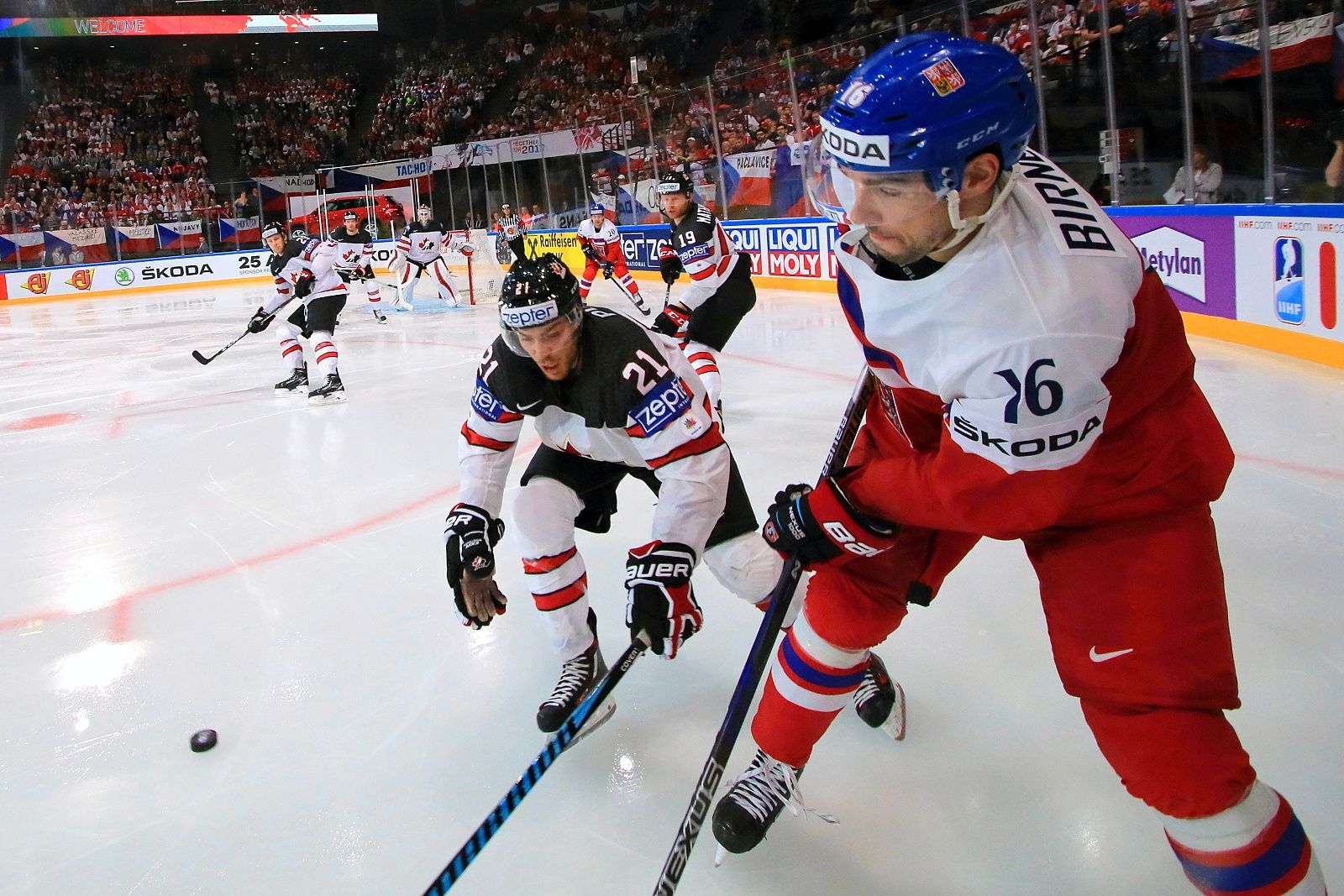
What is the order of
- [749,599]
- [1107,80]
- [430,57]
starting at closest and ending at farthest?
[749,599]
[1107,80]
[430,57]

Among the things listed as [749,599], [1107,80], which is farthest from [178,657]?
[1107,80]

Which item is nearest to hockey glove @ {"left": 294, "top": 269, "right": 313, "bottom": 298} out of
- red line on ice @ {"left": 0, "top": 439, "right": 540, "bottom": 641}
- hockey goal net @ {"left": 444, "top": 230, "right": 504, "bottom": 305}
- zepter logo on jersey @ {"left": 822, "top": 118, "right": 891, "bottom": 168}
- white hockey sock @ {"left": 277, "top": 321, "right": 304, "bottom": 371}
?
white hockey sock @ {"left": 277, "top": 321, "right": 304, "bottom": 371}

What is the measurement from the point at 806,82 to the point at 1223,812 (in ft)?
34.8

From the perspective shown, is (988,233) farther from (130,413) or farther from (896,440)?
(130,413)

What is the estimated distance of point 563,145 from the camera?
16.4 m

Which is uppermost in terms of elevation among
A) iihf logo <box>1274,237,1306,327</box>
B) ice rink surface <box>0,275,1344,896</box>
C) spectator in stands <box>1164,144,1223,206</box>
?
spectator in stands <box>1164,144,1223,206</box>

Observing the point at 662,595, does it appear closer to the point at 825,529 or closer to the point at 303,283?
the point at 825,529

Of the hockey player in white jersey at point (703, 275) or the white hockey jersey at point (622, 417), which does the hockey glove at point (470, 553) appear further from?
the hockey player in white jersey at point (703, 275)

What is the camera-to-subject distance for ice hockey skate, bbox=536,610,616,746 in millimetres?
2186

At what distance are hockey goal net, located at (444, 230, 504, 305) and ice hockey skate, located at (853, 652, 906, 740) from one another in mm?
11488

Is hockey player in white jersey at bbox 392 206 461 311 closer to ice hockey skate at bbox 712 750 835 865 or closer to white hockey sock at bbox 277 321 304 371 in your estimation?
white hockey sock at bbox 277 321 304 371

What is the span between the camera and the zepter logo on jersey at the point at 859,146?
48.7 inches

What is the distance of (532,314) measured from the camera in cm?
192

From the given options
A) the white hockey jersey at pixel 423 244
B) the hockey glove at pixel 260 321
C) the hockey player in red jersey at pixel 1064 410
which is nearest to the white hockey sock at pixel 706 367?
the hockey glove at pixel 260 321
